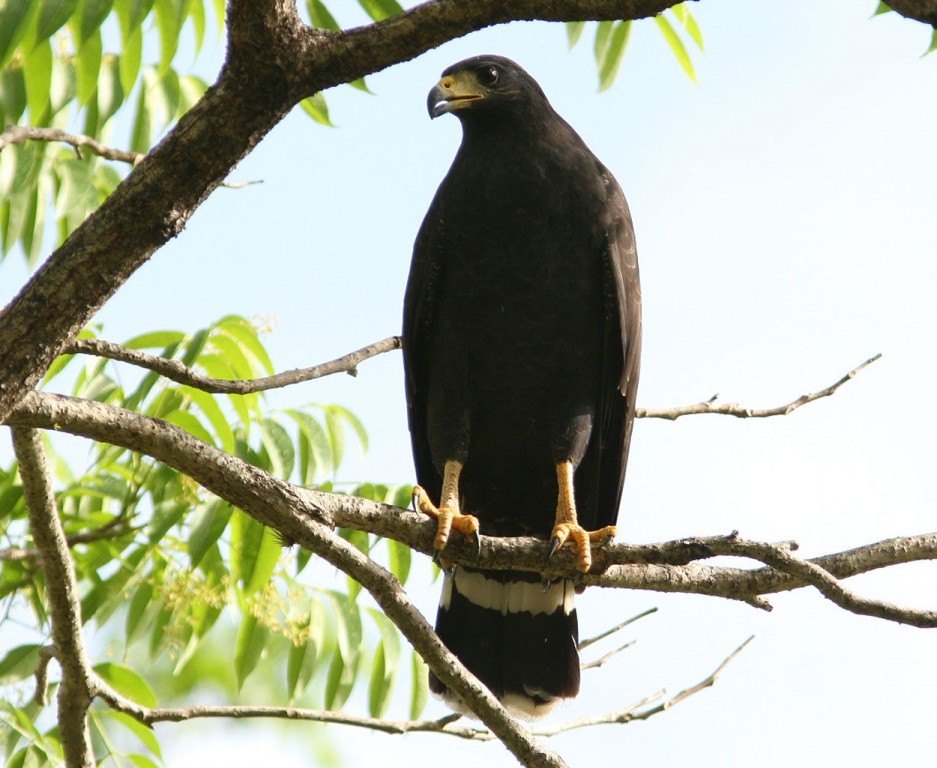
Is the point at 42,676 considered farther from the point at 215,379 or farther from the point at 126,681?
the point at 215,379

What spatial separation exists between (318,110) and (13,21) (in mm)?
1016

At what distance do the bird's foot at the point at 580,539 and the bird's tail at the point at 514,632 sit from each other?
812mm

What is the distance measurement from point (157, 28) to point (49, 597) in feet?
6.03

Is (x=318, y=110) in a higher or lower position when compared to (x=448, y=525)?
higher

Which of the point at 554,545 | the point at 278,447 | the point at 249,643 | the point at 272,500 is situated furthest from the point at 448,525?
the point at 272,500

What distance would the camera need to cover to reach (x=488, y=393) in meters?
4.34

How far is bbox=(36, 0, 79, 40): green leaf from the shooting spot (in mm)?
3182

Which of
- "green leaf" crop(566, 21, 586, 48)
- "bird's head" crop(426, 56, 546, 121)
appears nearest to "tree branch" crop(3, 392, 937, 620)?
"green leaf" crop(566, 21, 586, 48)

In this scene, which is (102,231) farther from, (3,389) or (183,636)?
(183,636)

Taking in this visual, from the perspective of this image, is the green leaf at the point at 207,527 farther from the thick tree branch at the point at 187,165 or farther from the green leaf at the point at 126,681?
the thick tree branch at the point at 187,165

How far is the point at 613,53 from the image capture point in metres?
4.11

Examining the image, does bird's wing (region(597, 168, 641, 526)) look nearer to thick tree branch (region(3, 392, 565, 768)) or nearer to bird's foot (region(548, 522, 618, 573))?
bird's foot (region(548, 522, 618, 573))

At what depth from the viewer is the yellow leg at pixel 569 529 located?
354 cm

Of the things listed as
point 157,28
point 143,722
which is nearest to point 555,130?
point 157,28
